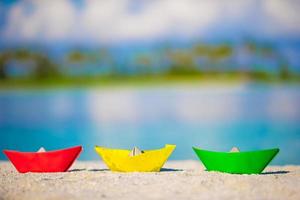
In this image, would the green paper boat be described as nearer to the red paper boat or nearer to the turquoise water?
the red paper boat

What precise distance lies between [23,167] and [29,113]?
469 inches

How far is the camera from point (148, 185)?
15.3 feet

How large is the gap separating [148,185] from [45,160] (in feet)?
3.87

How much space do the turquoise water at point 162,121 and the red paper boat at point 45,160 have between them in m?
4.20

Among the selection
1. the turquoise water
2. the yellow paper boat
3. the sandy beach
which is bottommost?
the turquoise water

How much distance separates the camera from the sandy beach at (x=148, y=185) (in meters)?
4.32

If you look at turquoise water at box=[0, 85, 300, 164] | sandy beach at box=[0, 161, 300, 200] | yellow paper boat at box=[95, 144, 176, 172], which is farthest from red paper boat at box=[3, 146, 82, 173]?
turquoise water at box=[0, 85, 300, 164]

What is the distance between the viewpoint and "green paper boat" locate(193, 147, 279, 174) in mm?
5148

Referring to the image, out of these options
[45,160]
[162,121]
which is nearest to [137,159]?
[45,160]

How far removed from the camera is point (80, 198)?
421 cm

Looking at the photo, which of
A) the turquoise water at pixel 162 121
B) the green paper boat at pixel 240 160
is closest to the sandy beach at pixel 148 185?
the green paper boat at pixel 240 160

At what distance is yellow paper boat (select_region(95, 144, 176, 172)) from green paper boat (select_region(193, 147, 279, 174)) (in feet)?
1.09

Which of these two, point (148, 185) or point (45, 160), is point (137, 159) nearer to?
point (148, 185)

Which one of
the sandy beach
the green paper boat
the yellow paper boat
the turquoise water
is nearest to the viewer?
the sandy beach
